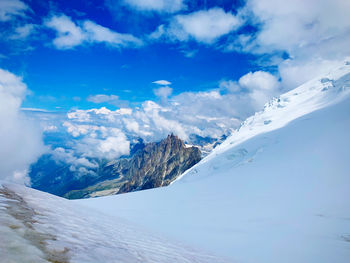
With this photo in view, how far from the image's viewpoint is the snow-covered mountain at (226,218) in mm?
3562

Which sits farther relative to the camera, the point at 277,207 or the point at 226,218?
the point at 277,207

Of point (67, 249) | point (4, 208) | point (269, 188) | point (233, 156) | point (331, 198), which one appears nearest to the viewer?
point (67, 249)

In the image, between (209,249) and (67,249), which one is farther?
(209,249)

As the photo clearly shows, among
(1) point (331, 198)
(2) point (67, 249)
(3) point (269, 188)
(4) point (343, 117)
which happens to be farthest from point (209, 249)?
(4) point (343, 117)

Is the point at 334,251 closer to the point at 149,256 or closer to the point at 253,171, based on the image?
the point at 149,256

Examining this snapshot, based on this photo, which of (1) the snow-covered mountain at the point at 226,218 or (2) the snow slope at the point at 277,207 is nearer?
(1) the snow-covered mountain at the point at 226,218

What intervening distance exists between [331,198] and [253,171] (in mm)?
8462

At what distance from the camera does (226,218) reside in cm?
1070

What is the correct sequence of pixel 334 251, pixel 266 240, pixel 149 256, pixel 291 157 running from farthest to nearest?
pixel 291 157 < pixel 266 240 < pixel 334 251 < pixel 149 256

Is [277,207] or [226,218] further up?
[277,207]

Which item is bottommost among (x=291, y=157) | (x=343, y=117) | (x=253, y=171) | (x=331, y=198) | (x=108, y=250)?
(x=108, y=250)

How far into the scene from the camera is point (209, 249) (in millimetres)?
7242

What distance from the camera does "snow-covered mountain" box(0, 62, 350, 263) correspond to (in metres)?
3.56

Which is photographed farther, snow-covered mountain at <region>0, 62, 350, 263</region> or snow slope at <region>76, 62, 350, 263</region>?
snow slope at <region>76, 62, 350, 263</region>
